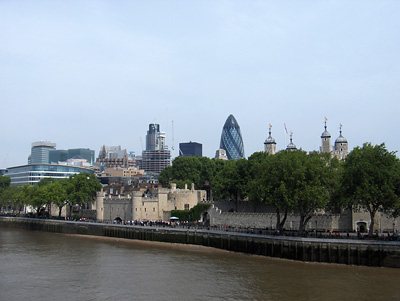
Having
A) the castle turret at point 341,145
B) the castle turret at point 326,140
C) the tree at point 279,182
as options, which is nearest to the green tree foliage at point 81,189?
the castle turret at point 326,140

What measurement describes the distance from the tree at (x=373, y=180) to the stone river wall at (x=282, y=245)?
3.51 m

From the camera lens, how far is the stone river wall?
49031 millimetres

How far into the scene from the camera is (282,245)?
55.3m

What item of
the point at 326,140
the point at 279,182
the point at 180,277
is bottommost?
the point at 180,277

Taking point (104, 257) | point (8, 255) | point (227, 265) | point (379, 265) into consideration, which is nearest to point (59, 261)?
point (104, 257)

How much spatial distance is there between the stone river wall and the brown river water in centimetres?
135

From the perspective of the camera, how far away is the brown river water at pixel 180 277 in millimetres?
38719

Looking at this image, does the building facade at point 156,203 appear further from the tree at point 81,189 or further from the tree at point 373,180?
the tree at point 373,180

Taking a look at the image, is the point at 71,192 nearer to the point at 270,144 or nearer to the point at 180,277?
the point at 270,144

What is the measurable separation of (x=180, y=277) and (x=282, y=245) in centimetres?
1529

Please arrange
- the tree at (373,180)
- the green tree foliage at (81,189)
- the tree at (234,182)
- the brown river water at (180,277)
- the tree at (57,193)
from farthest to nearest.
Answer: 1. the tree at (57,193)
2. the green tree foliage at (81,189)
3. the tree at (234,182)
4. the tree at (373,180)
5. the brown river water at (180,277)

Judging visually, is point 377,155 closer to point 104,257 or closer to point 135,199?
point 104,257

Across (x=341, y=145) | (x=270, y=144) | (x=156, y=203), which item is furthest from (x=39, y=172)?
(x=341, y=145)

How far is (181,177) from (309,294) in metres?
85.6
